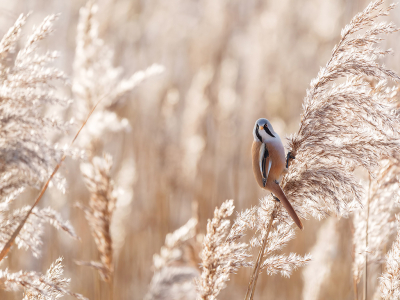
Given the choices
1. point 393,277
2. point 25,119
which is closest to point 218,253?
point 393,277

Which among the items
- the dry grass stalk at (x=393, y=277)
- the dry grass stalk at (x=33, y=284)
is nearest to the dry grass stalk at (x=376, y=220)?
the dry grass stalk at (x=393, y=277)

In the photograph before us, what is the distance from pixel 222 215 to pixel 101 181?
58 centimetres

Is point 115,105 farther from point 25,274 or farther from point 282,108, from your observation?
point 282,108

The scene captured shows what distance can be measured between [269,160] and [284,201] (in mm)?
219

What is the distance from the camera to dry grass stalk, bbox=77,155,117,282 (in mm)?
1606

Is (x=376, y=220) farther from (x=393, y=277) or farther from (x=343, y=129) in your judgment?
(x=343, y=129)

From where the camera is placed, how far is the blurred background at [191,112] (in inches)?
122

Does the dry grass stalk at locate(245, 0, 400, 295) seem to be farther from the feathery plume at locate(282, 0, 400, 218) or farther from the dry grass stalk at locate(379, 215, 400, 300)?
the dry grass stalk at locate(379, 215, 400, 300)

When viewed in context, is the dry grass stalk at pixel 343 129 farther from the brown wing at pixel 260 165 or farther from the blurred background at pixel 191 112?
the blurred background at pixel 191 112

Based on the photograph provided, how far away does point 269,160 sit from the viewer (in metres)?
1.47

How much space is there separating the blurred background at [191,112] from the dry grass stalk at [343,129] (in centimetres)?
153

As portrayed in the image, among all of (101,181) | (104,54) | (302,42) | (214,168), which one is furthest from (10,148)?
(302,42)

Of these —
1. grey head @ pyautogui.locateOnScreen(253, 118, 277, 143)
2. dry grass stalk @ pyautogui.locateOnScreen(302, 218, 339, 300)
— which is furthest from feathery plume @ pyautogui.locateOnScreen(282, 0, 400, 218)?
dry grass stalk @ pyautogui.locateOnScreen(302, 218, 339, 300)

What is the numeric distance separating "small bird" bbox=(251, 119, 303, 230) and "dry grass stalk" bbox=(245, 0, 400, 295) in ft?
0.17
